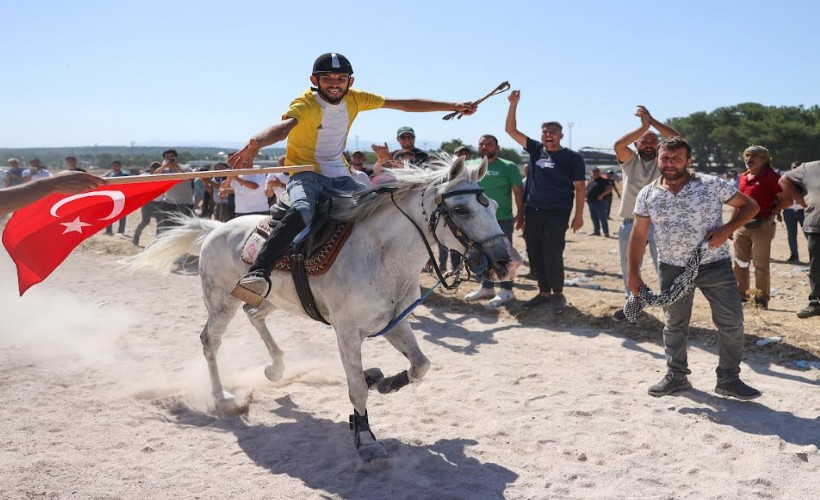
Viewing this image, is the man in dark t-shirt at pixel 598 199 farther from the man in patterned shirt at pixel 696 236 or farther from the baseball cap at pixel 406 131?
the man in patterned shirt at pixel 696 236

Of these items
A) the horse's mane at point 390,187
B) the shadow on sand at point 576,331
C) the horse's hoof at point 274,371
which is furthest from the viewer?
the shadow on sand at point 576,331

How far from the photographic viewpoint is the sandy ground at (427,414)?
4492 millimetres

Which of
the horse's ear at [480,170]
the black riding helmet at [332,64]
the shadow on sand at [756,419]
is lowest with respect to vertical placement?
the shadow on sand at [756,419]

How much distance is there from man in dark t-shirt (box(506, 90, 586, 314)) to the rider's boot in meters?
4.59

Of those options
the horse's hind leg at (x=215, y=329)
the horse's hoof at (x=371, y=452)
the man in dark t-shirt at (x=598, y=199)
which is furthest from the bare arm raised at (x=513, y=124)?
the man in dark t-shirt at (x=598, y=199)

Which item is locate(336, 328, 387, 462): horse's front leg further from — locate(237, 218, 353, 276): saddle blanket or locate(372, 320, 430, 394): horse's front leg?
locate(237, 218, 353, 276): saddle blanket

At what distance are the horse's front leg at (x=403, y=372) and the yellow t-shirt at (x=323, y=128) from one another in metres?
1.38

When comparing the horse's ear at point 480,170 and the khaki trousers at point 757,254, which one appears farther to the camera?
the khaki trousers at point 757,254

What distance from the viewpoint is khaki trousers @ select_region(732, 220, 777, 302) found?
8898mm

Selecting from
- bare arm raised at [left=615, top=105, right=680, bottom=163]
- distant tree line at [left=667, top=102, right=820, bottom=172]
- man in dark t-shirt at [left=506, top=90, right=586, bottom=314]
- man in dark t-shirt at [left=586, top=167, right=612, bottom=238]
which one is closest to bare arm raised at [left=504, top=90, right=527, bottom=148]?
man in dark t-shirt at [left=506, top=90, right=586, bottom=314]

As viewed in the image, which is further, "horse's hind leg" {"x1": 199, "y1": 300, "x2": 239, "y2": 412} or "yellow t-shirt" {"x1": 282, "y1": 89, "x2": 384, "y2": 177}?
"horse's hind leg" {"x1": 199, "y1": 300, "x2": 239, "y2": 412}

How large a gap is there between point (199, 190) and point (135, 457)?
13.9 m

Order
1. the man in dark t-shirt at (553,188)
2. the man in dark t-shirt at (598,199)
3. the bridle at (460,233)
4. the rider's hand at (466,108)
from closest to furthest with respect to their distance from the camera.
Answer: the bridle at (460,233) < the rider's hand at (466,108) < the man in dark t-shirt at (553,188) < the man in dark t-shirt at (598,199)

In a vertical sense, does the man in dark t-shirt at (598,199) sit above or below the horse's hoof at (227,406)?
above
